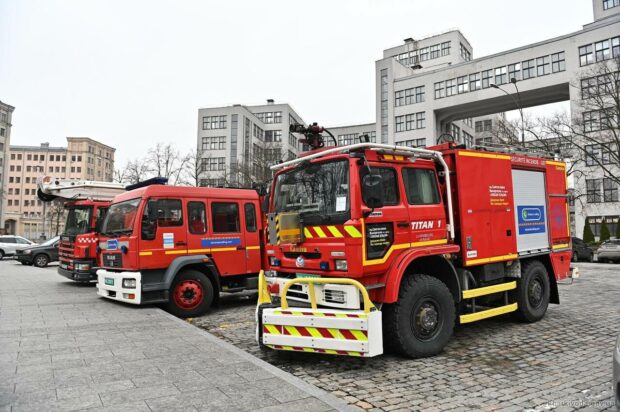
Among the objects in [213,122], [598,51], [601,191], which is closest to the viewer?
[598,51]

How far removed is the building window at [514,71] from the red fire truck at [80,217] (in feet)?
148

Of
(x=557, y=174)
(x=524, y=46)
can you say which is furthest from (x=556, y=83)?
(x=557, y=174)

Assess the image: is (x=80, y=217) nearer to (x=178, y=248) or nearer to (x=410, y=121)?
(x=178, y=248)

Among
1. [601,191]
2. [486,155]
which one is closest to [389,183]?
[486,155]

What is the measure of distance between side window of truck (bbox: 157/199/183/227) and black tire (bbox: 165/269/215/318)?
1045mm

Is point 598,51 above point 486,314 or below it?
above

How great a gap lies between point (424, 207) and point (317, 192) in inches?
60.5

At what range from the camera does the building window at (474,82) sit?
48.9 meters

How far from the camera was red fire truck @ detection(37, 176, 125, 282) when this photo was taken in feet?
41.7

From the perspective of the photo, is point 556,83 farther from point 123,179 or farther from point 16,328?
point 16,328

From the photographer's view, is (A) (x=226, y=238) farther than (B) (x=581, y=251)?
No

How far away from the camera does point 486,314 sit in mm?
6473

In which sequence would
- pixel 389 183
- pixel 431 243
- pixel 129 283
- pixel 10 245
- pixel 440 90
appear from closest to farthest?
1. pixel 389 183
2. pixel 431 243
3. pixel 129 283
4. pixel 10 245
5. pixel 440 90

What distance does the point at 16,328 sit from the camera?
6.97 m
